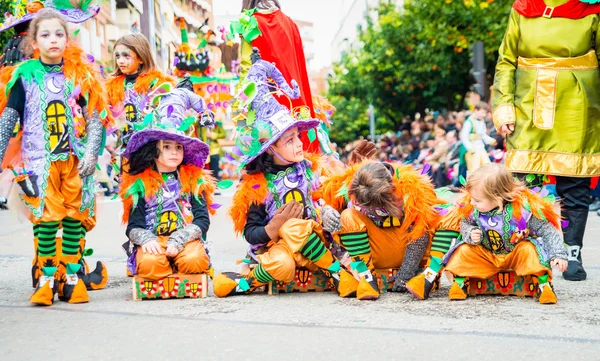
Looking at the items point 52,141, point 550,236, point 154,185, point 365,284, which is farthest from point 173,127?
point 550,236

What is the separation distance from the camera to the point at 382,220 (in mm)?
4422

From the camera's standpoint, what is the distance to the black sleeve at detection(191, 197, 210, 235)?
4.68 m

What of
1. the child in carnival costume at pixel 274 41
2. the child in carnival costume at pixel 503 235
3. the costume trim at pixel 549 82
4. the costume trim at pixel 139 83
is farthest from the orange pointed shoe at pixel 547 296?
the costume trim at pixel 139 83

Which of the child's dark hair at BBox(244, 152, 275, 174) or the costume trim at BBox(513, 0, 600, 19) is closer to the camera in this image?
the child's dark hair at BBox(244, 152, 275, 174)

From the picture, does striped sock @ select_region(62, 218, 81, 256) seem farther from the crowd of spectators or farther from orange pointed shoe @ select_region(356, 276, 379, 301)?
the crowd of spectators

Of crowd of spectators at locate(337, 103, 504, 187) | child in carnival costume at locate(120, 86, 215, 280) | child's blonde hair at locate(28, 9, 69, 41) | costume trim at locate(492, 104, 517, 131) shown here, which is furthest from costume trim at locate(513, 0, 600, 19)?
crowd of spectators at locate(337, 103, 504, 187)

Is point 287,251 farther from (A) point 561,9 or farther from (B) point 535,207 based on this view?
(A) point 561,9

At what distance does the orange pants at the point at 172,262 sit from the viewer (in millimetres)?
4445

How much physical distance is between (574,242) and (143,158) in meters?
2.61

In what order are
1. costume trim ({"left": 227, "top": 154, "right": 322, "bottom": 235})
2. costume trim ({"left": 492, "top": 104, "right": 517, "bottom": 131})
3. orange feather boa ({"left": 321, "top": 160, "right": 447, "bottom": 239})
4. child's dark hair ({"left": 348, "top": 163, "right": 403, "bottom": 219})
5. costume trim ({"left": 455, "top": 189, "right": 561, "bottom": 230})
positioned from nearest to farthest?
1. costume trim ({"left": 455, "top": 189, "right": 561, "bottom": 230})
2. child's dark hair ({"left": 348, "top": 163, "right": 403, "bottom": 219})
3. orange feather boa ({"left": 321, "top": 160, "right": 447, "bottom": 239})
4. costume trim ({"left": 227, "top": 154, "right": 322, "bottom": 235})
5. costume trim ({"left": 492, "top": 104, "right": 517, "bottom": 131})

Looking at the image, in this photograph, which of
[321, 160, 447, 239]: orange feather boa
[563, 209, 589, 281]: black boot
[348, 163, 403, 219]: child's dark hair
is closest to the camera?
[348, 163, 403, 219]: child's dark hair

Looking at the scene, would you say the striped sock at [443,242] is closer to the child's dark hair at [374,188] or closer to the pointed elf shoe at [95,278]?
the child's dark hair at [374,188]

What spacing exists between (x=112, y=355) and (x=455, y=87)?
69.8 ft

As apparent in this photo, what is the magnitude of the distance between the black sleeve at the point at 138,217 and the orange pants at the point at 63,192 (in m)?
0.31
